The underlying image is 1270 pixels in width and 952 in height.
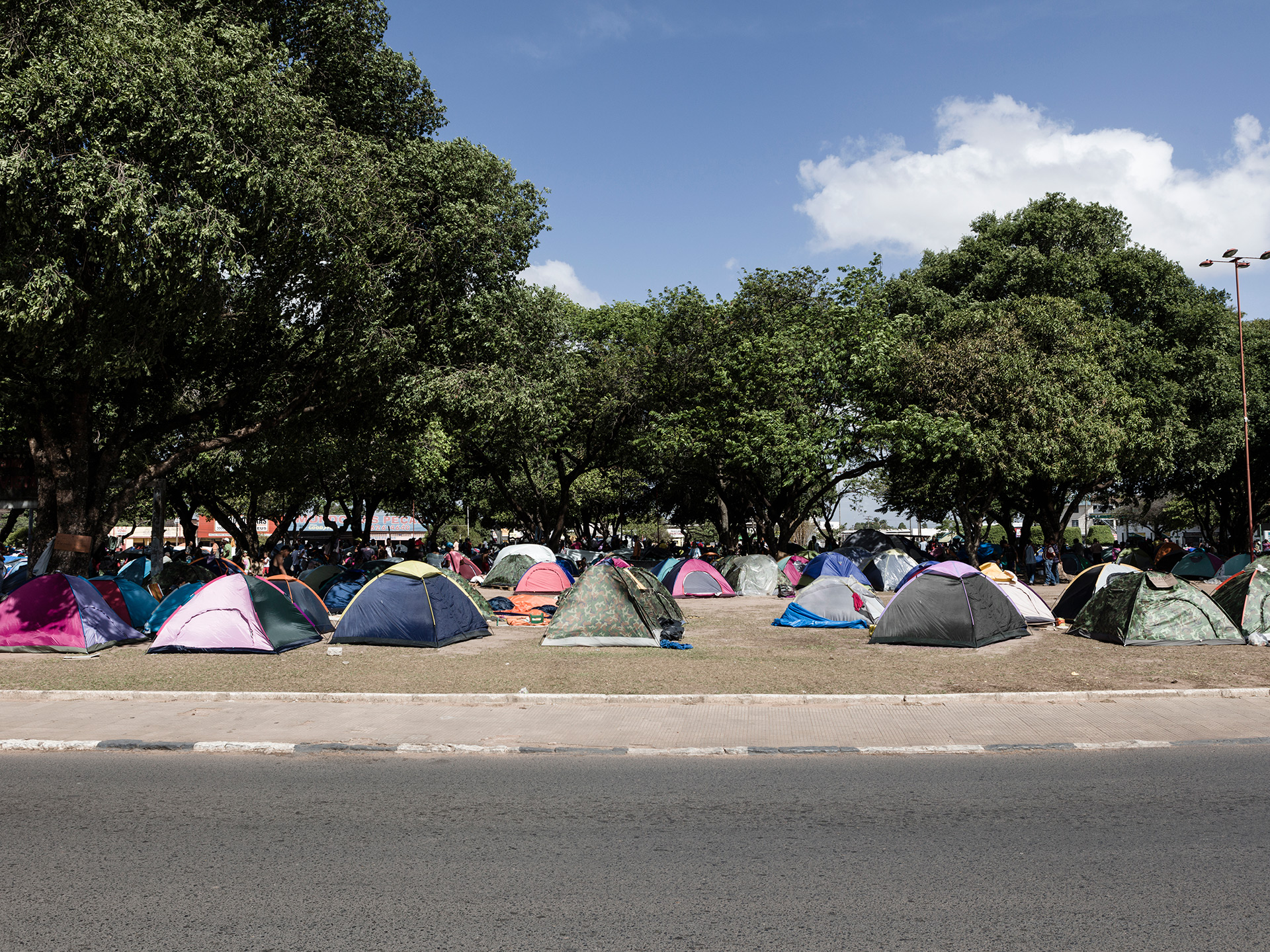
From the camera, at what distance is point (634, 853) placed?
18.2 ft

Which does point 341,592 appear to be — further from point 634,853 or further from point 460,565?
point 634,853

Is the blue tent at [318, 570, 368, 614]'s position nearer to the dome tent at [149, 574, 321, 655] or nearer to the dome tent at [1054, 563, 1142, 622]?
the dome tent at [149, 574, 321, 655]

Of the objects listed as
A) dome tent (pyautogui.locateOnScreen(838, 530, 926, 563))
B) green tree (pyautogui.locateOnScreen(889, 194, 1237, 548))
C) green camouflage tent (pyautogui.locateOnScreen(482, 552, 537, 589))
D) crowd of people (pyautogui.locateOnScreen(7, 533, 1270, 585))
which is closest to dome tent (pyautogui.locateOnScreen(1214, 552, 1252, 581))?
crowd of people (pyautogui.locateOnScreen(7, 533, 1270, 585))

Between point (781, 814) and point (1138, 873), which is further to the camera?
point (781, 814)

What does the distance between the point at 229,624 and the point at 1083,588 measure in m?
16.6

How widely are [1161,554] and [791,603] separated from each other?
2353cm

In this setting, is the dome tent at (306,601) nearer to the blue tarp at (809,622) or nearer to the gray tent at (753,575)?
the blue tarp at (809,622)

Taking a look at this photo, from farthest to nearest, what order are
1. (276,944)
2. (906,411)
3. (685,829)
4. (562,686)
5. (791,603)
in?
(906,411), (791,603), (562,686), (685,829), (276,944)

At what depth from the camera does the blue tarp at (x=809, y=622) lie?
18.6m

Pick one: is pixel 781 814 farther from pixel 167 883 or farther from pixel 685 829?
pixel 167 883

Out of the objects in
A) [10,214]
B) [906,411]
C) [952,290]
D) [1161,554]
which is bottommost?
[1161,554]

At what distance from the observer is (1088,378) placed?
1105 inches

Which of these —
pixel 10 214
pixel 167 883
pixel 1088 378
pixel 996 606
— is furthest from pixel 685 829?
pixel 1088 378

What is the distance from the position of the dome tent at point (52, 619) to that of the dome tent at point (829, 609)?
12.7m
